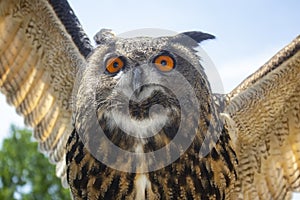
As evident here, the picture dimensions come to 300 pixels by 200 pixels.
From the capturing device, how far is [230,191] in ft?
15.0

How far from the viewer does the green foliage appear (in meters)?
23.5

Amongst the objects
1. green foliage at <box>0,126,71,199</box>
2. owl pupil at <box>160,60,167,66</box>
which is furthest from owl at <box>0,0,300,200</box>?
green foliage at <box>0,126,71,199</box>

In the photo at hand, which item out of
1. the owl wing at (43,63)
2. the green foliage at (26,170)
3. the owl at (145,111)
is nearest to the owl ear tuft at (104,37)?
the owl at (145,111)

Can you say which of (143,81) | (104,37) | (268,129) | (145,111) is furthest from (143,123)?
(268,129)

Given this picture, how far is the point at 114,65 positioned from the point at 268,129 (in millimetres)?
1886

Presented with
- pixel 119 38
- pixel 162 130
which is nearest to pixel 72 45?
pixel 119 38

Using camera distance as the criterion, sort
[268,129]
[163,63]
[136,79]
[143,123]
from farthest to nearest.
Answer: [268,129] → [143,123] → [163,63] → [136,79]

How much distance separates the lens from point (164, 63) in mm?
3920

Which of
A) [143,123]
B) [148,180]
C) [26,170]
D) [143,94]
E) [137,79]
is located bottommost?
[26,170]

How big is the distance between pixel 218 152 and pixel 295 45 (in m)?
1.16

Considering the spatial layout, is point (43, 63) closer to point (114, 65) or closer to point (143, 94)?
point (114, 65)

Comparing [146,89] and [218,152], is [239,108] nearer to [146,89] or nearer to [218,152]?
[218,152]

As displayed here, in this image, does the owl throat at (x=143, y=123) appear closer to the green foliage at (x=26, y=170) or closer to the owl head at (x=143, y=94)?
the owl head at (x=143, y=94)

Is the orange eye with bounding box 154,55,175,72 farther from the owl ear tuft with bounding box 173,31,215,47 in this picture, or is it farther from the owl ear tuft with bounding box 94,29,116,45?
the owl ear tuft with bounding box 94,29,116,45
